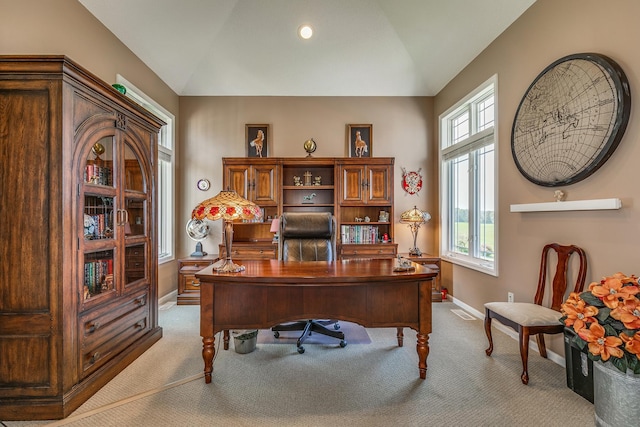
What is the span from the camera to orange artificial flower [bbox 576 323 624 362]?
140cm

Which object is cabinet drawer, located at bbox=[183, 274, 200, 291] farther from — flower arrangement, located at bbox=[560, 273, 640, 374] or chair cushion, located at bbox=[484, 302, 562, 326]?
flower arrangement, located at bbox=[560, 273, 640, 374]

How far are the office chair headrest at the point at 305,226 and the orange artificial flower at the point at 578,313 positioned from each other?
1.92m

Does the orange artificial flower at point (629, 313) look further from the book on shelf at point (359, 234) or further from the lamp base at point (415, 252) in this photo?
the book on shelf at point (359, 234)

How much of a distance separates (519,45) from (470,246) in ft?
7.27

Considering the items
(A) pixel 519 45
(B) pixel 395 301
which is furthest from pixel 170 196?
(A) pixel 519 45

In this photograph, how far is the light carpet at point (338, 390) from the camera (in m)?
1.78

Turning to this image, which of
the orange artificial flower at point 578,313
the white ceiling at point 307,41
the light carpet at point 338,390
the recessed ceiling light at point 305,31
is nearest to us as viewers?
the orange artificial flower at point 578,313

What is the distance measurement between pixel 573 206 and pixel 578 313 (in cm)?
100

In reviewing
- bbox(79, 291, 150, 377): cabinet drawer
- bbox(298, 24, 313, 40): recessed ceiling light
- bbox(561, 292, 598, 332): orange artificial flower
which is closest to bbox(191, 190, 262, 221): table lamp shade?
bbox(79, 291, 150, 377): cabinet drawer

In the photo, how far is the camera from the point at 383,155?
15.5ft

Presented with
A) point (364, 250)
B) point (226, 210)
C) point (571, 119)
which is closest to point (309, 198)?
point (364, 250)

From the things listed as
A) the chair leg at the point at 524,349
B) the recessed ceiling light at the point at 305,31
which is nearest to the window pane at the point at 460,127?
the recessed ceiling light at the point at 305,31

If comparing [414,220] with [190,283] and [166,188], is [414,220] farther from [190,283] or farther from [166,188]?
[166,188]

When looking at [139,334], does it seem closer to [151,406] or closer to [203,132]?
[151,406]
